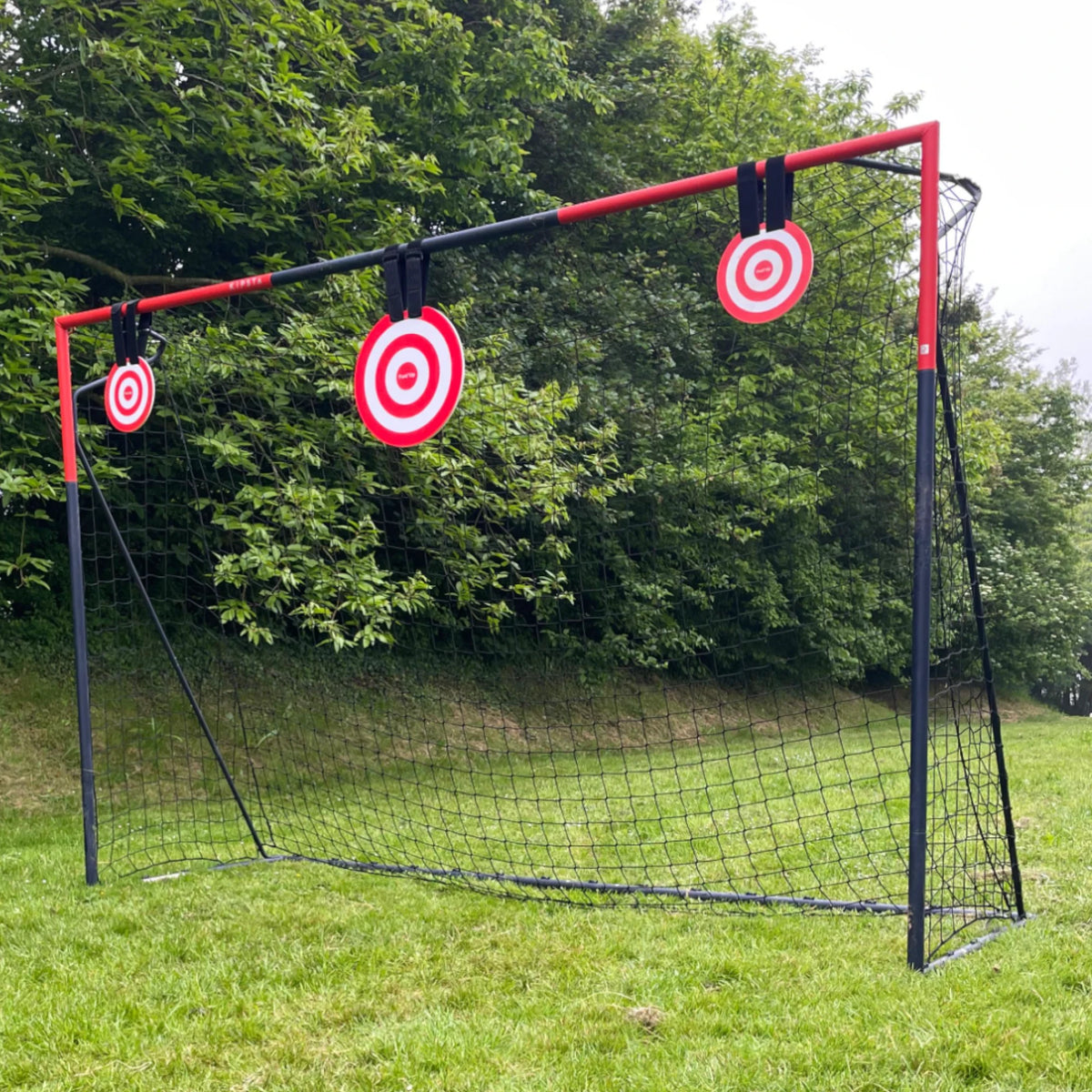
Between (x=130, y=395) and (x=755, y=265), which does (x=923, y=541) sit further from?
(x=130, y=395)

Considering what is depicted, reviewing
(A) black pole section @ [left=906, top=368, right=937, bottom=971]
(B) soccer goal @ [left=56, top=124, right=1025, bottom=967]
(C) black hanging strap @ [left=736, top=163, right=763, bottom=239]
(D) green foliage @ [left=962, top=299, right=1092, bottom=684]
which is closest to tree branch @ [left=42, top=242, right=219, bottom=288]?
(B) soccer goal @ [left=56, top=124, right=1025, bottom=967]

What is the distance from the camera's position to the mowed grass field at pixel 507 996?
2.27 metres

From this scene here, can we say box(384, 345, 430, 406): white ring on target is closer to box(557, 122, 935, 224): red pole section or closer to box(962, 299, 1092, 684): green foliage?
box(557, 122, 935, 224): red pole section

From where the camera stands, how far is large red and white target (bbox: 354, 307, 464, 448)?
3.39 meters

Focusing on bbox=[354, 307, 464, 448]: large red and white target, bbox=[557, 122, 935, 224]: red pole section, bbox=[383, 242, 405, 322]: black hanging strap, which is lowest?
bbox=[354, 307, 464, 448]: large red and white target

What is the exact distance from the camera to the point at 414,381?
347cm

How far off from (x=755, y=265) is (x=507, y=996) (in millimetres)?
2297

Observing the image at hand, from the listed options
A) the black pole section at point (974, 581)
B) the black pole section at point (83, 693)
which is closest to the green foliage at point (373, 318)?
the black pole section at point (83, 693)

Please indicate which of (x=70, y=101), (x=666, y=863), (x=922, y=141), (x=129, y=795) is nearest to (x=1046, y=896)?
(x=666, y=863)

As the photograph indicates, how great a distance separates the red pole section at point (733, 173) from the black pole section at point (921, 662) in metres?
0.69

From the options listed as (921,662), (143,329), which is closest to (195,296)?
(143,329)

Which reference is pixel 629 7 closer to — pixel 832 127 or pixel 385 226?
pixel 832 127

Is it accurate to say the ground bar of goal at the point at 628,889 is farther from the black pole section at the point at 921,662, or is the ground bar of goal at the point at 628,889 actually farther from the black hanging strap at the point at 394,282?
the black hanging strap at the point at 394,282

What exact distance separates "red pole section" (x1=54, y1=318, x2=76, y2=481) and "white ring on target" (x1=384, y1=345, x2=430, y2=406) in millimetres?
1787
